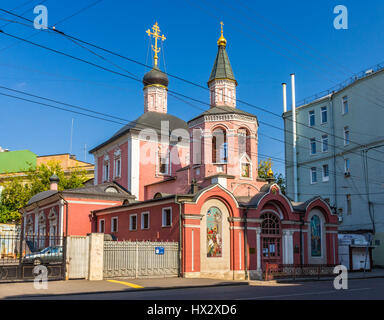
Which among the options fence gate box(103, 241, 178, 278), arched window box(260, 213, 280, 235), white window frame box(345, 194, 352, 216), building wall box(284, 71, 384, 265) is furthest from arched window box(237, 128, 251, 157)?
white window frame box(345, 194, 352, 216)

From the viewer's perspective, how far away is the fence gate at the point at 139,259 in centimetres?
2217

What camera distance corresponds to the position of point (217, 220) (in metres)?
25.8

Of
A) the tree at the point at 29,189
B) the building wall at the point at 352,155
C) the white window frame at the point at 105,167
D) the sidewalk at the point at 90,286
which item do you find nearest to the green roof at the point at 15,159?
the tree at the point at 29,189

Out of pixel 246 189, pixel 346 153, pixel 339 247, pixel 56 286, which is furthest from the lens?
pixel 346 153

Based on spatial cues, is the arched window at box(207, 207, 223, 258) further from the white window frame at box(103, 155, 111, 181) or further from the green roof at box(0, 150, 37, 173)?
the green roof at box(0, 150, 37, 173)

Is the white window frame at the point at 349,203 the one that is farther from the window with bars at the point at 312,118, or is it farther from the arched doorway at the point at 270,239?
the arched doorway at the point at 270,239

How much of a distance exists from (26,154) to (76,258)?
5932 centimetres

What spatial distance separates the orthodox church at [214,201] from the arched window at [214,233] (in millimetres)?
55

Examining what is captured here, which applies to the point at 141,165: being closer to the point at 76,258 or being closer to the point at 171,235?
the point at 171,235

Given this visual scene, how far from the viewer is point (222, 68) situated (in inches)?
1348

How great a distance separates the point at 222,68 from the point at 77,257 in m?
18.7

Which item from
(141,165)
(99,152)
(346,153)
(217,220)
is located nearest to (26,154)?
(99,152)

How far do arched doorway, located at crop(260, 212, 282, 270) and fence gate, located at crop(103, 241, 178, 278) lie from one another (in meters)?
6.10
